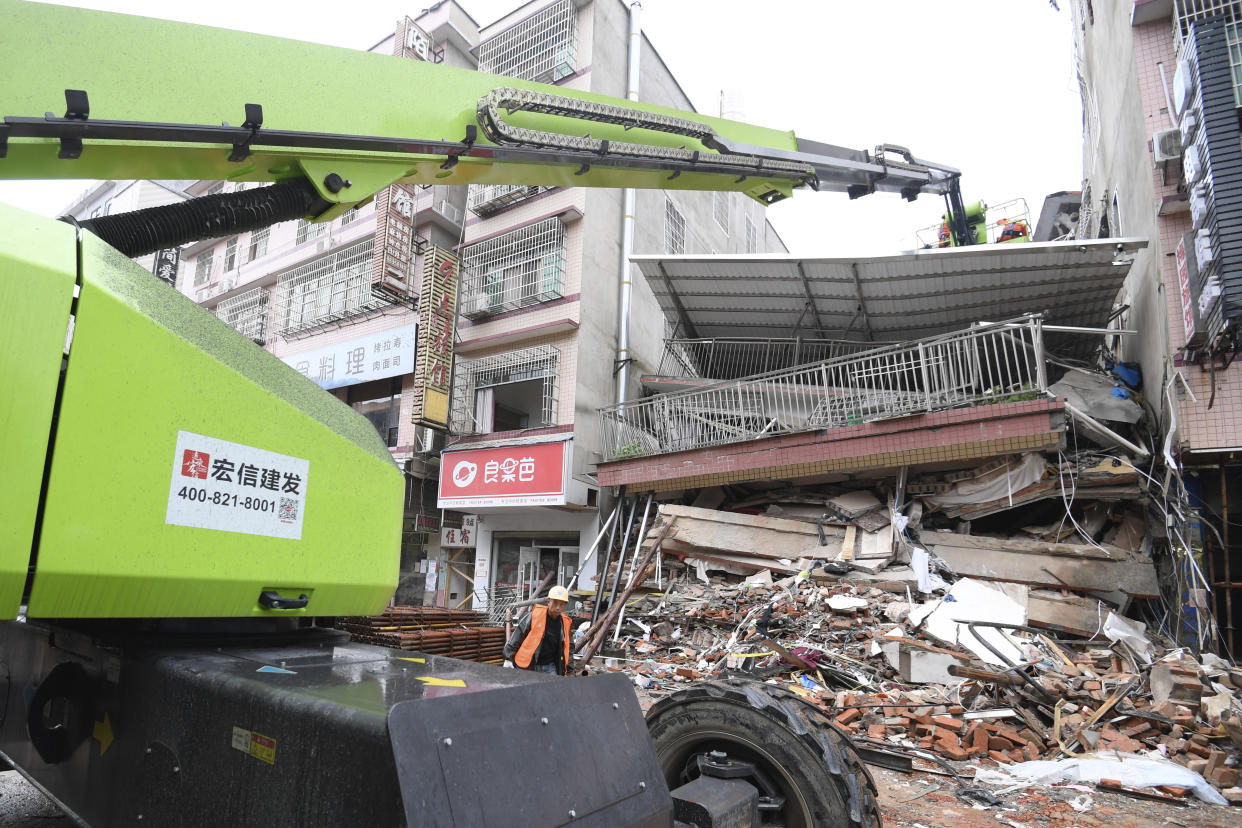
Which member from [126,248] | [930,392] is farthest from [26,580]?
[930,392]

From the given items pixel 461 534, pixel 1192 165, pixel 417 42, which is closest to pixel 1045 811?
pixel 1192 165

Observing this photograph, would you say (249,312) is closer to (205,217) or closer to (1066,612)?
(205,217)

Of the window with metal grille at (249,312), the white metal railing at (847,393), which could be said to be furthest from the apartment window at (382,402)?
the white metal railing at (847,393)

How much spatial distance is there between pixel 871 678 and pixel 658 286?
8.54m

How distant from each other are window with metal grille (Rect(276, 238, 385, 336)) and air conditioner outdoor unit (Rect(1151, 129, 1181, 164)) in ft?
54.6

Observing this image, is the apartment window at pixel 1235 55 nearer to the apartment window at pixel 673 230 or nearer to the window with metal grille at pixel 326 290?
the apartment window at pixel 673 230

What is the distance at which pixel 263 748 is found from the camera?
1880mm

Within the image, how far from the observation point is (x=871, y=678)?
8.51 meters

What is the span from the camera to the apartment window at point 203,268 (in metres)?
25.7

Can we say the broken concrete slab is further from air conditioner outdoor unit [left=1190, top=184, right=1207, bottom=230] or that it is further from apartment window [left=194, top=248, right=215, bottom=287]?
apartment window [left=194, top=248, right=215, bottom=287]

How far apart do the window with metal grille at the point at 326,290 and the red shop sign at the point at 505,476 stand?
A: 5.59 meters

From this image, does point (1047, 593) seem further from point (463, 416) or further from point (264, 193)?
point (463, 416)

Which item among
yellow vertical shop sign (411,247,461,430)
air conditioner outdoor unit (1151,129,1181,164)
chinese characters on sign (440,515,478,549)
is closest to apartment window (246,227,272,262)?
yellow vertical shop sign (411,247,461,430)

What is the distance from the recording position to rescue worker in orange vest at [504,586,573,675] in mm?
6645
